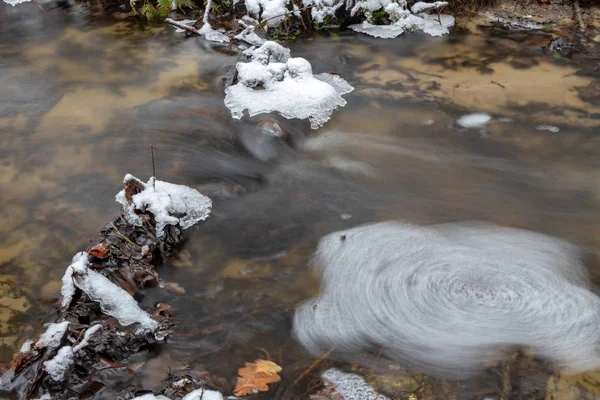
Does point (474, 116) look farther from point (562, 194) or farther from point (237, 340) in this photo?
point (237, 340)

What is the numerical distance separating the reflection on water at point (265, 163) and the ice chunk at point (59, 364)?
1.40 feet

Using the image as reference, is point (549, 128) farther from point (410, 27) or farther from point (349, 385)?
point (349, 385)

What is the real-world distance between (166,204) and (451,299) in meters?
2.26

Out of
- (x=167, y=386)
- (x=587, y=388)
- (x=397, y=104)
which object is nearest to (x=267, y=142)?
(x=397, y=104)

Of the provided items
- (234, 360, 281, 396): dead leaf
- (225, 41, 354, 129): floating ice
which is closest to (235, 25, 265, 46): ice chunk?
(225, 41, 354, 129): floating ice

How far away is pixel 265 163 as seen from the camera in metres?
4.78

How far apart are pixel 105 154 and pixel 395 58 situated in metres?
3.51

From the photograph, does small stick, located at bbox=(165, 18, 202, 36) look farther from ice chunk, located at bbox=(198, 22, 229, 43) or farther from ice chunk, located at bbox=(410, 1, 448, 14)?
ice chunk, located at bbox=(410, 1, 448, 14)

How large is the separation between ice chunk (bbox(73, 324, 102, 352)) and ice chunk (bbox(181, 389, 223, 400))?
733 millimetres

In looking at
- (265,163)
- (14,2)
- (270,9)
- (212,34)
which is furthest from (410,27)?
(14,2)

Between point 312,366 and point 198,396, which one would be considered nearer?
point 198,396

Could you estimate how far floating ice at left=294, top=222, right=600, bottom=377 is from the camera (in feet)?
10.4

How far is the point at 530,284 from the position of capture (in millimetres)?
3543

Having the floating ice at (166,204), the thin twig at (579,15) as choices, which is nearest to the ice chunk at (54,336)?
Result: the floating ice at (166,204)
